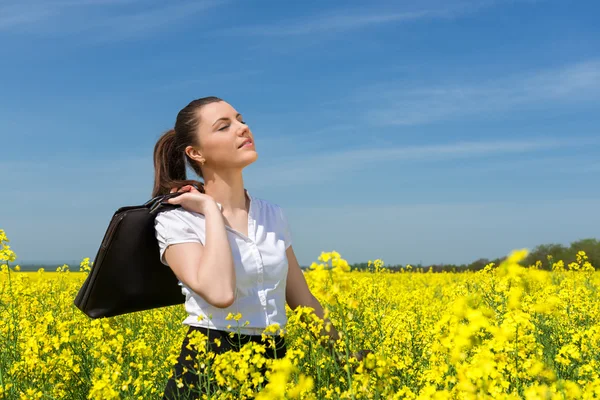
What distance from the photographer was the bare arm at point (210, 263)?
269 centimetres

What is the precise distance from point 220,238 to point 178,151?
2.61ft

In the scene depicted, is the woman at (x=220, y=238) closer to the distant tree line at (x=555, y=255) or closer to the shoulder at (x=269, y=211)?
the shoulder at (x=269, y=211)

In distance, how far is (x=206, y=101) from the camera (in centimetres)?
319

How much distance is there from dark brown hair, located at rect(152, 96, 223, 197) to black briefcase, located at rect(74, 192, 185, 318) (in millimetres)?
195

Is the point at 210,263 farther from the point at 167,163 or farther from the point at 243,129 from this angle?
the point at 167,163

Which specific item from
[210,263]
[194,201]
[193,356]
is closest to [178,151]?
[194,201]

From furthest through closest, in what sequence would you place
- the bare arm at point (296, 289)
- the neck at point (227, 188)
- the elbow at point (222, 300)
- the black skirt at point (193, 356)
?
the bare arm at point (296, 289), the neck at point (227, 188), the black skirt at point (193, 356), the elbow at point (222, 300)

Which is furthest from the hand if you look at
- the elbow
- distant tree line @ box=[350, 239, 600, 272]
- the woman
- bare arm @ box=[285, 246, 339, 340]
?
distant tree line @ box=[350, 239, 600, 272]

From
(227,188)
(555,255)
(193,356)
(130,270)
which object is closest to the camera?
(193,356)

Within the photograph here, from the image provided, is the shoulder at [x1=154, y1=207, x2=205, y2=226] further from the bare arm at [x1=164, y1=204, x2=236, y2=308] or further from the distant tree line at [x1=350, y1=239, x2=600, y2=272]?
the distant tree line at [x1=350, y1=239, x2=600, y2=272]

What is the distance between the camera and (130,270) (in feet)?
9.89

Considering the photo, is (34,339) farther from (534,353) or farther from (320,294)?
(534,353)

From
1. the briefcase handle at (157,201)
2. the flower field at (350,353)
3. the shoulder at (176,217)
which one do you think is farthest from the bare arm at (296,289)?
the briefcase handle at (157,201)

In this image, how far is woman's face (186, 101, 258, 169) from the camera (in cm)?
304
